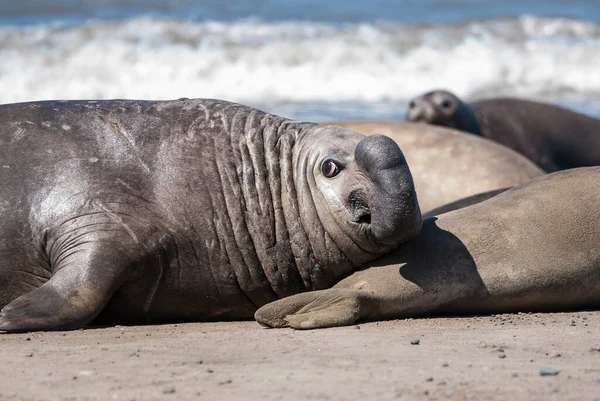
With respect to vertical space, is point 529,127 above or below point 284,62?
below

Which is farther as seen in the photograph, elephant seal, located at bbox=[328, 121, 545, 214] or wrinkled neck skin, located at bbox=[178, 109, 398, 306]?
elephant seal, located at bbox=[328, 121, 545, 214]

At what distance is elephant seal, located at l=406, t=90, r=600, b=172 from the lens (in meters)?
14.3

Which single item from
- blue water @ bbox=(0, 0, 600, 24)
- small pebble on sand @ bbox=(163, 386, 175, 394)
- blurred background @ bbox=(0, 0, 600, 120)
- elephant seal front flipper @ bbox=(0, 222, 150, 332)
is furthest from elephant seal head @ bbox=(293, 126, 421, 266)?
blue water @ bbox=(0, 0, 600, 24)

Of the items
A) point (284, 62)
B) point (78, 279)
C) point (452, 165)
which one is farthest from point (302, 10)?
point (78, 279)

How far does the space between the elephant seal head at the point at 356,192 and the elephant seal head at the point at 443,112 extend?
766 cm

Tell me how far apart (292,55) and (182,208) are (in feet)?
54.5

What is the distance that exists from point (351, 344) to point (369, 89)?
15988mm

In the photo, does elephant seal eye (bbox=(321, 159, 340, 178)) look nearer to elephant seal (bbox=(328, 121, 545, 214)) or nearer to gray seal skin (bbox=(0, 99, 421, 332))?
gray seal skin (bbox=(0, 99, 421, 332))

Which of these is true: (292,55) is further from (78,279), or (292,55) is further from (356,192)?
(78,279)

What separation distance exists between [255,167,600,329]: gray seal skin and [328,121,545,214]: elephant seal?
3.10 metres

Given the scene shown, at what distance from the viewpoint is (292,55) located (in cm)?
2264

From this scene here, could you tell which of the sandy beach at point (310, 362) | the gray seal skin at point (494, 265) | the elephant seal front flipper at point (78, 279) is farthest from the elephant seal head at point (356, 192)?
the elephant seal front flipper at point (78, 279)

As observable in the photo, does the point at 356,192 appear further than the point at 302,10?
No

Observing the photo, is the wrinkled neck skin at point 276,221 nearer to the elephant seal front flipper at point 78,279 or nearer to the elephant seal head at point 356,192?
the elephant seal head at point 356,192
